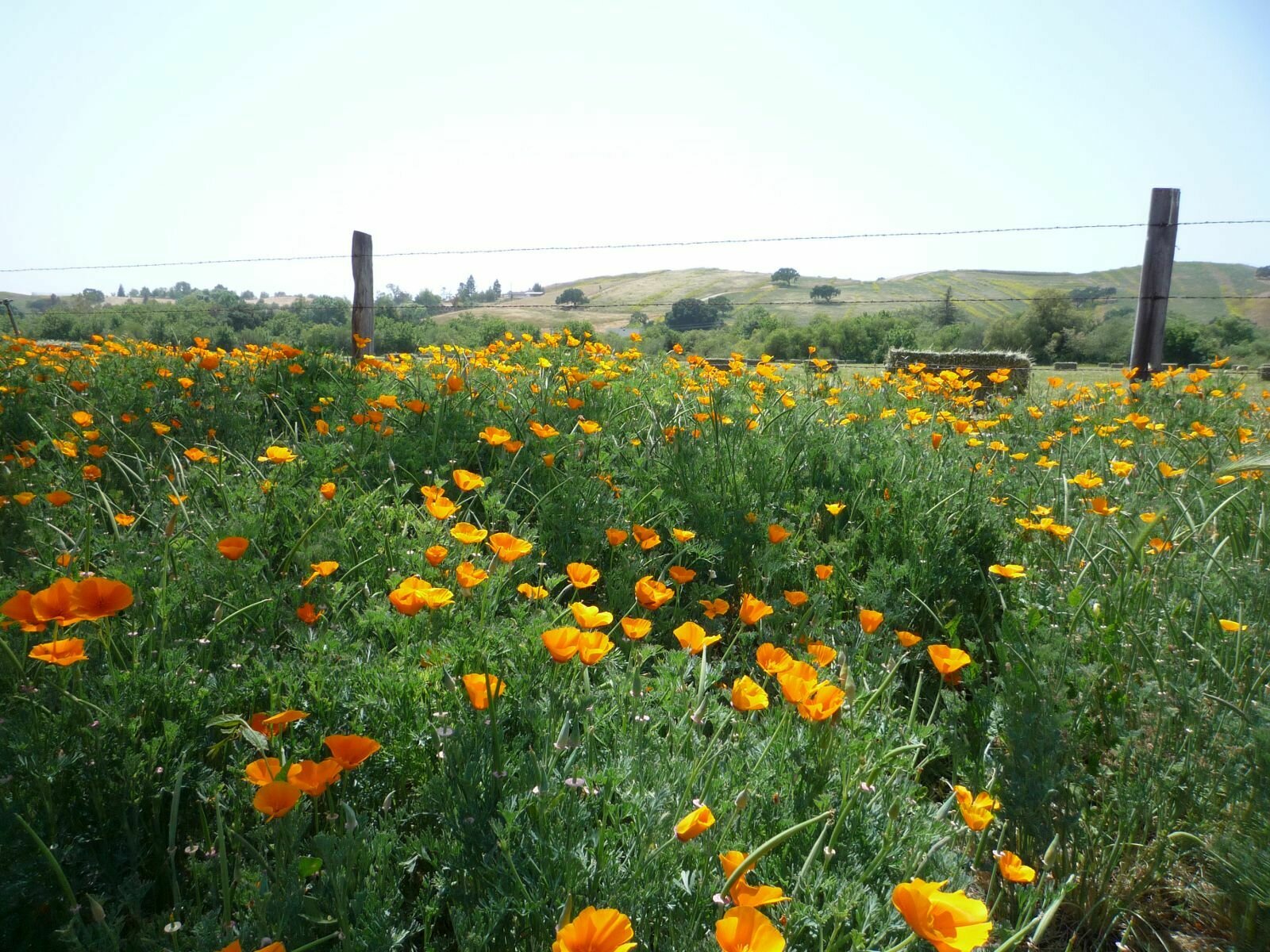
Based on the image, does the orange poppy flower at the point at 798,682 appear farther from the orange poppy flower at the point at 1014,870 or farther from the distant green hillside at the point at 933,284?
the distant green hillside at the point at 933,284

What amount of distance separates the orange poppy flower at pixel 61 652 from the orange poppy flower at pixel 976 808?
1.47 metres

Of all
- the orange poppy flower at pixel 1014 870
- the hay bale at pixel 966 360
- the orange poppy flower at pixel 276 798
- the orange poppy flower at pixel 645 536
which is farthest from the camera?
the hay bale at pixel 966 360

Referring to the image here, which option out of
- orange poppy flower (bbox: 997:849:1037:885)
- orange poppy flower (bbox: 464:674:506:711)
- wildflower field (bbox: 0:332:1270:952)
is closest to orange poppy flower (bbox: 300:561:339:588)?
wildflower field (bbox: 0:332:1270:952)

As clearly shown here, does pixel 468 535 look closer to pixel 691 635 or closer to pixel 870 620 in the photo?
pixel 691 635

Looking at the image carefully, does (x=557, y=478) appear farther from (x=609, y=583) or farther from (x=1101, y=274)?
(x=1101, y=274)

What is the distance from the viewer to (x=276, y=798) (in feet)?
3.37

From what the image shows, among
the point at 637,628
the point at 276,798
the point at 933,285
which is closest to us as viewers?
the point at 276,798

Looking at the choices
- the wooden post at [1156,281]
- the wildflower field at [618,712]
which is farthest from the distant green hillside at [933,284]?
the wildflower field at [618,712]

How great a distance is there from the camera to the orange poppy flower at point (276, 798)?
1.01 metres

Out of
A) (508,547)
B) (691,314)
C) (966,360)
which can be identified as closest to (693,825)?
(508,547)

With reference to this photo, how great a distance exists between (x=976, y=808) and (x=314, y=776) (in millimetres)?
1083

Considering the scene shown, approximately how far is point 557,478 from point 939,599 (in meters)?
1.33

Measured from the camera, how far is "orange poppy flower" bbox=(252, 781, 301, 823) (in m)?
1.01

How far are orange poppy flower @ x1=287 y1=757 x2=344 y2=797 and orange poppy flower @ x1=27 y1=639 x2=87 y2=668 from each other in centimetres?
47
